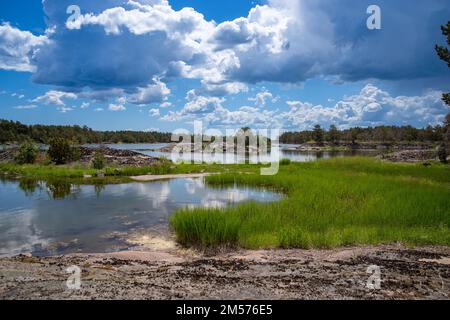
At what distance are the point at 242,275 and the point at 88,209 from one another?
12.3 m

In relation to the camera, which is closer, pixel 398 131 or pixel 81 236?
pixel 81 236

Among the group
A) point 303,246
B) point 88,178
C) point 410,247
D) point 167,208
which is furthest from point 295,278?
point 88,178

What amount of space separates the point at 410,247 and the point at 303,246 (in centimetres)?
295

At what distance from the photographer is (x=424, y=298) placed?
5.94 metres

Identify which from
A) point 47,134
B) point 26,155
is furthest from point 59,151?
point 47,134

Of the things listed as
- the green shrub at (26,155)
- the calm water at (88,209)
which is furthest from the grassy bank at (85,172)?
the calm water at (88,209)

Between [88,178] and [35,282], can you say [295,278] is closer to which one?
[35,282]

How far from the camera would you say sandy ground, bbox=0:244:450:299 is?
6086 mm

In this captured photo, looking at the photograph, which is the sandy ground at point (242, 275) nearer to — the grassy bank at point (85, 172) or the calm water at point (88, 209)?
the calm water at point (88, 209)

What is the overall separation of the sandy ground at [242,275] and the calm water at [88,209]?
241 centimetres

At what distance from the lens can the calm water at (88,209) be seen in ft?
39.9

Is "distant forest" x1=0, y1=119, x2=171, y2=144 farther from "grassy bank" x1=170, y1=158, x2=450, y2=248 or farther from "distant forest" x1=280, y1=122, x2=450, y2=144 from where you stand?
"distant forest" x1=280, y1=122, x2=450, y2=144

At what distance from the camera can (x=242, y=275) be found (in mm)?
7430

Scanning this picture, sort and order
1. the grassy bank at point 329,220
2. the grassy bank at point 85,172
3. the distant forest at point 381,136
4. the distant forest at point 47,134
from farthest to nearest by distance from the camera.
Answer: the distant forest at point 381,136
the distant forest at point 47,134
the grassy bank at point 85,172
the grassy bank at point 329,220
